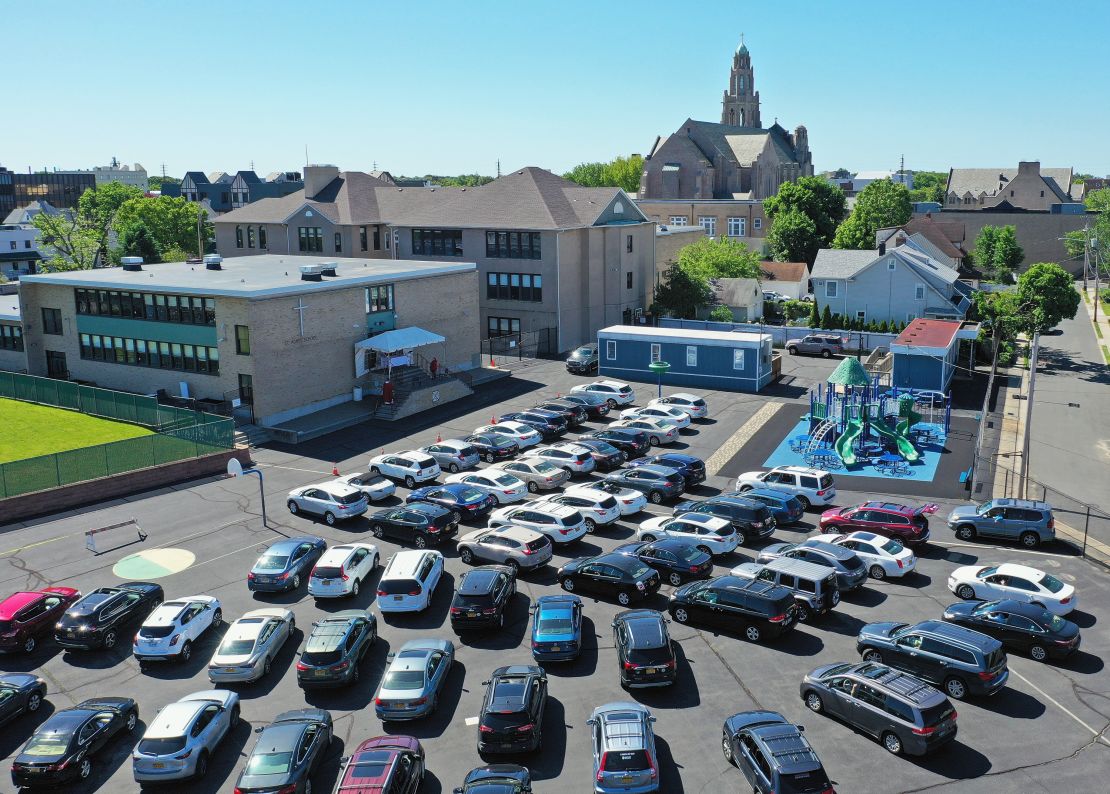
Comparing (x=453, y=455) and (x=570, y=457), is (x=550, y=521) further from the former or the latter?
(x=453, y=455)

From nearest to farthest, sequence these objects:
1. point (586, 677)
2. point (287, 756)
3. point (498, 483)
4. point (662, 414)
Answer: point (287, 756)
point (586, 677)
point (498, 483)
point (662, 414)

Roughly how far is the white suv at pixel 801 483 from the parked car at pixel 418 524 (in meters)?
12.5

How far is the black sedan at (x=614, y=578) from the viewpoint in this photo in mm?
27172

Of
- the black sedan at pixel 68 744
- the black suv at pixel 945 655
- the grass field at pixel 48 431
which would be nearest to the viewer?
the black sedan at pixel 68 744

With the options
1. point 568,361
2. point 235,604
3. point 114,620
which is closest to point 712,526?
point 235,604

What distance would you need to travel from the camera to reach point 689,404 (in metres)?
50.2

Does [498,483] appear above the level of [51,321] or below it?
below

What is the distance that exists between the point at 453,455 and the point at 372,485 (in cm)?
501

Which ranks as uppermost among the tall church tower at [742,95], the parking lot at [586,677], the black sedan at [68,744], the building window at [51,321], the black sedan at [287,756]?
the tall church tower at [742,95]

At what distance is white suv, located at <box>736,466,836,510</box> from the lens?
36.4 metres

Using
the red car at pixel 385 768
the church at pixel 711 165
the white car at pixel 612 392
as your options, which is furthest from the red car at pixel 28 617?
the church at pixel 711 165

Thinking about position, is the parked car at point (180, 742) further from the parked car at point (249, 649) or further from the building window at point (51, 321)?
the building window at point (51, 321)

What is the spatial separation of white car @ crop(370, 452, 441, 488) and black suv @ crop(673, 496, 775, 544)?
11.5m

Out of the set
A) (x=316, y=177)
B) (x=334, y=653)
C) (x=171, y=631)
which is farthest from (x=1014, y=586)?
(x=316, y=177)
